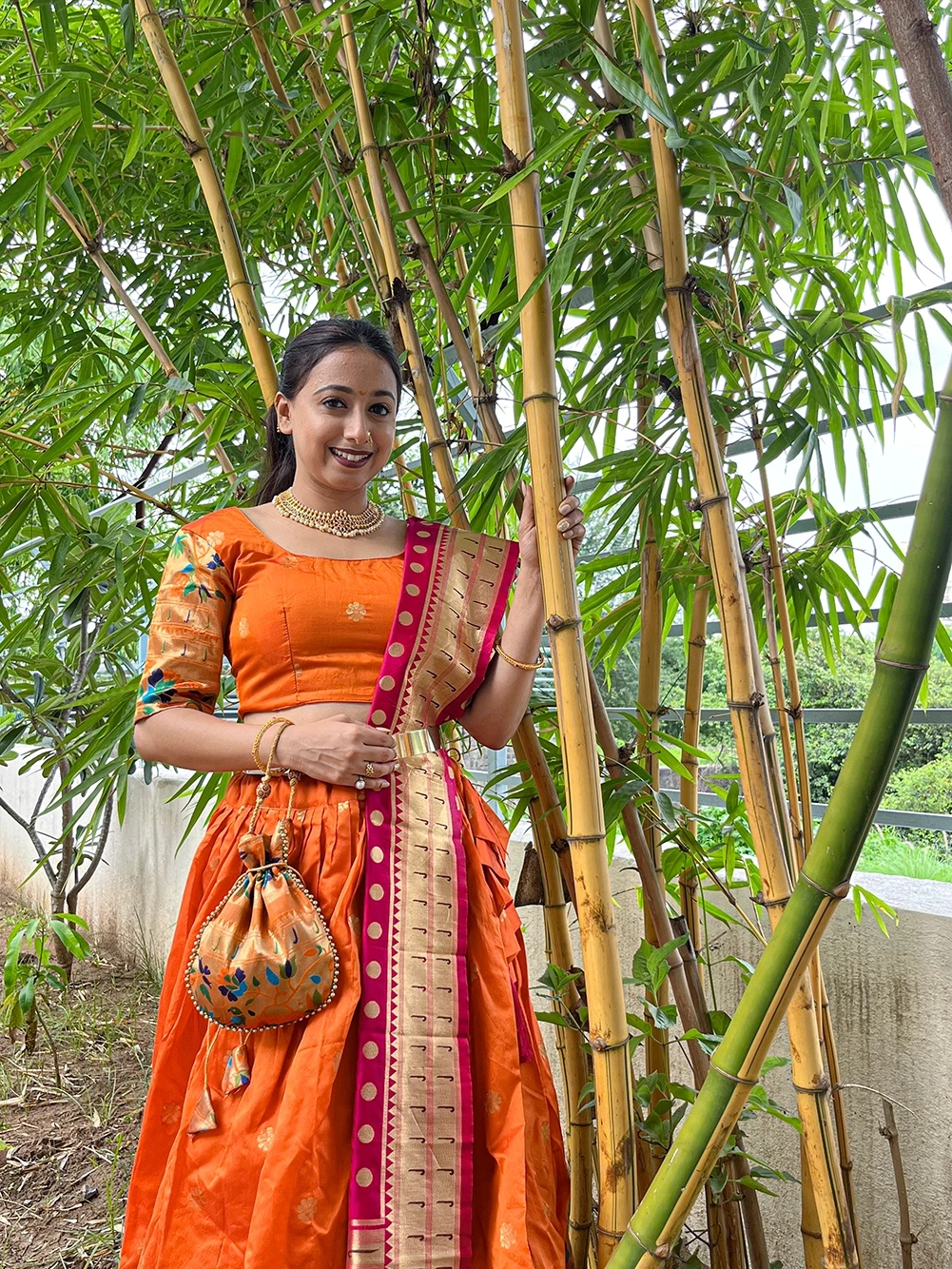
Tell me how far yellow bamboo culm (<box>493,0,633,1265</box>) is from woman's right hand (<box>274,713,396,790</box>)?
0.21 m

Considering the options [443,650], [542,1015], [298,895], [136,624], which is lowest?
[542,1015]

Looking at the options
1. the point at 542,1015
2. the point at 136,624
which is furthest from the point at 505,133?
the point at 136,624

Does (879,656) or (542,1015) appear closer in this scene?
(879,656)

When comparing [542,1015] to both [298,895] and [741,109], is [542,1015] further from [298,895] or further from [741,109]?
[741,109]

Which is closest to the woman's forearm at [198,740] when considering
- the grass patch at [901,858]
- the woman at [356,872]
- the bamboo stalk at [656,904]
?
the woman at [356,872]

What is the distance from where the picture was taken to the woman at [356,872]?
906 millimetres

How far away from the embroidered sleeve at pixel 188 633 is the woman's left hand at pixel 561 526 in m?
0.31

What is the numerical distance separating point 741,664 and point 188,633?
0.52 meters

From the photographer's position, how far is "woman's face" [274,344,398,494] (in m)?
1.06

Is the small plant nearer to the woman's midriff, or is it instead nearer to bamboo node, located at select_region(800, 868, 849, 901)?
the woman's midriff

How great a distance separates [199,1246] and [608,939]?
1.47ft

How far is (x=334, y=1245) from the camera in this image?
0.89 m

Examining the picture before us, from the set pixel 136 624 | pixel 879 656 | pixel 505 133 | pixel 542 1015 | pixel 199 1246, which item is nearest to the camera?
pixel 879 656

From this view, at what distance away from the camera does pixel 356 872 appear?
98 cm
